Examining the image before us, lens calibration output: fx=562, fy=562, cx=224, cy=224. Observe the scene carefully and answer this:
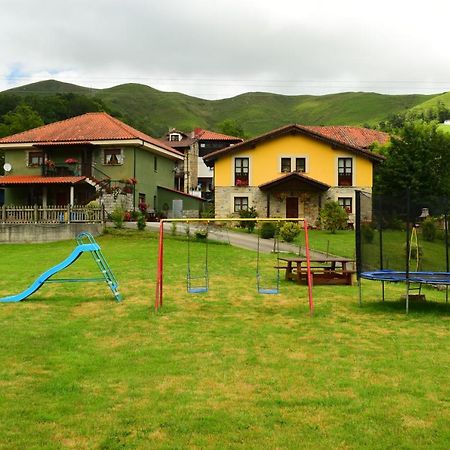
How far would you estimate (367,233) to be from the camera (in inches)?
567

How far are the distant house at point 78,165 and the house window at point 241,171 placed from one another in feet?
21.4

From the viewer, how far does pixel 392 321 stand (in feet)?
36.8

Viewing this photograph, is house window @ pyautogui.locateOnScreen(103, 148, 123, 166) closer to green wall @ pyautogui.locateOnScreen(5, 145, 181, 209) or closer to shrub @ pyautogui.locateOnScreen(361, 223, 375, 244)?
green wall @ pyautogui.locateOnScreen(5, 145, 181, 209)

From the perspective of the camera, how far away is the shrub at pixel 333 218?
113 ft

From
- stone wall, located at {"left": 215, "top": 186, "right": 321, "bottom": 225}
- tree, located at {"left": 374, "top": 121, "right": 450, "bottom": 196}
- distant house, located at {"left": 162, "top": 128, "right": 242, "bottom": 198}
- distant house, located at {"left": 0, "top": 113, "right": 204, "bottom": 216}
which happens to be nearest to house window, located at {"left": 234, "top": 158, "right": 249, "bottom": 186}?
stone wall, located at {"left": 215, "top": 186, "right": 321, "bottom": 225}

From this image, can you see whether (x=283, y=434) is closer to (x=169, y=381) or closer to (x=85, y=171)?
(x=169, y=381)

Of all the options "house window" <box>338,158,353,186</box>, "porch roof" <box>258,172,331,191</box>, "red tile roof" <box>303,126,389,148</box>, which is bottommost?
"porch roof" <box>258,172,331,191</box>

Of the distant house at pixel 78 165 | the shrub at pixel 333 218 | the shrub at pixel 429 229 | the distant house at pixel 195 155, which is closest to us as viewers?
the shrub at pixel 429 229

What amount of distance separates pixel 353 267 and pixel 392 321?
342 inches

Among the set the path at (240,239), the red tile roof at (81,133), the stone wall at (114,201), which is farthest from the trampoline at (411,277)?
the red tile roof at (81,133)

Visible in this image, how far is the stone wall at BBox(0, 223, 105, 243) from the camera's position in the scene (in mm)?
29438

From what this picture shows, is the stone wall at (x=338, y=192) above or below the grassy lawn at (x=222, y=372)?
above

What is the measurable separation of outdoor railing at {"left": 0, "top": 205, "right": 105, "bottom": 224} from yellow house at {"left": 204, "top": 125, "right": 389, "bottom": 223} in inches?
492

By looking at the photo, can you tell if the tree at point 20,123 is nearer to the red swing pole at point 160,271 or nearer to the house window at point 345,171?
the house window at point 345,171
